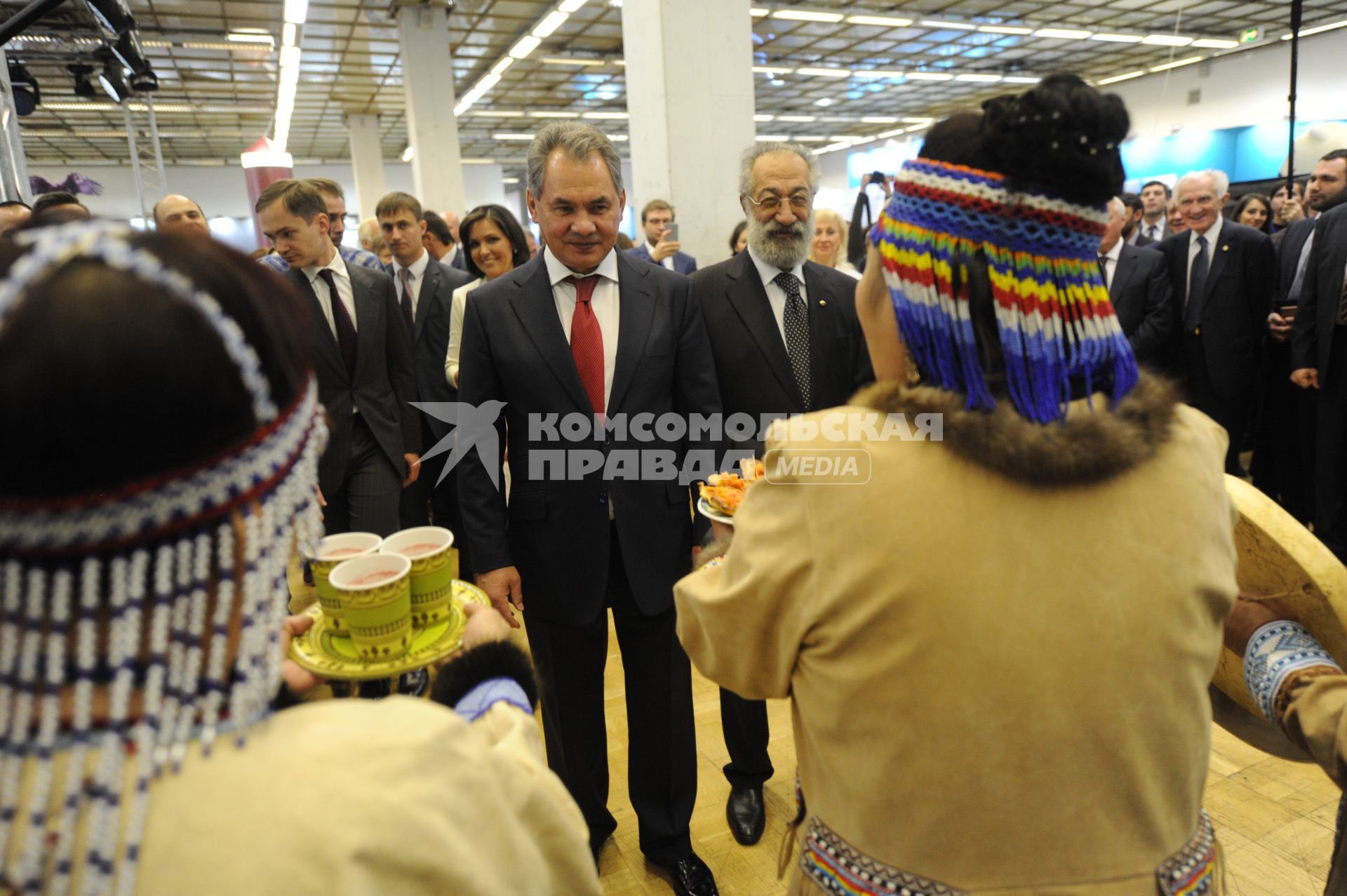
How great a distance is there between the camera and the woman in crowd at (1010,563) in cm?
89

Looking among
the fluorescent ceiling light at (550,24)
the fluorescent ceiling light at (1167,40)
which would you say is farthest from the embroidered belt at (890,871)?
the fluorescent ceiling light at (1167,40)

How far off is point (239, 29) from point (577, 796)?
1185cm

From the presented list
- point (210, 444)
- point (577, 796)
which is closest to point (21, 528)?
point (210, 444)

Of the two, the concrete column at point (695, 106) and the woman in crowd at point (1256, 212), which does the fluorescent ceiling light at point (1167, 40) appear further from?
the concrete column at point (695, 106)

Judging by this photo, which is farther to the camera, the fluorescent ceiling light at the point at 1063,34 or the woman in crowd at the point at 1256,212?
the fluorescent ceiling light at the point at 1063,34

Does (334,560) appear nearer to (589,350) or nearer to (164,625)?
(164,625)

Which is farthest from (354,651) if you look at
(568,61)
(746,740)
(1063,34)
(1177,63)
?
(1177,63)

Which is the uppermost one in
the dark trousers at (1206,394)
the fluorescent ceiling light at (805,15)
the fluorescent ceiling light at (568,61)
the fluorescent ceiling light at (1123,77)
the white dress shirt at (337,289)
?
the fluorescent ceiling light at (1123,77)

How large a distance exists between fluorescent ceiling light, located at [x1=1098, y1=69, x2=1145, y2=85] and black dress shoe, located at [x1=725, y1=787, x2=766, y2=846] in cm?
1906

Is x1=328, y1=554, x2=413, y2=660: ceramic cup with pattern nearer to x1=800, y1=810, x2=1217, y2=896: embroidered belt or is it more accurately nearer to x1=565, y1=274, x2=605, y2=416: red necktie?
x1=800, y1=810, x2=1217, y2=896: embroidered belt

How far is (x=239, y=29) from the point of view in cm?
1046

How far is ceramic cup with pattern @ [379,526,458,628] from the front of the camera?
116cm

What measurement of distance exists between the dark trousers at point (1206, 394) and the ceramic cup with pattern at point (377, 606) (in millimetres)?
5009

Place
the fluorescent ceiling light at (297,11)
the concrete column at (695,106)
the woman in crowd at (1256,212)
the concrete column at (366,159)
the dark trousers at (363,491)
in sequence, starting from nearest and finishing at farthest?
the dark trousers at (363,491)
the concrete column at (695,106)
the woman in crowd at (1256,212)
the fluorescent ceiling light at (297,11)
the concrete column at (366,159)
